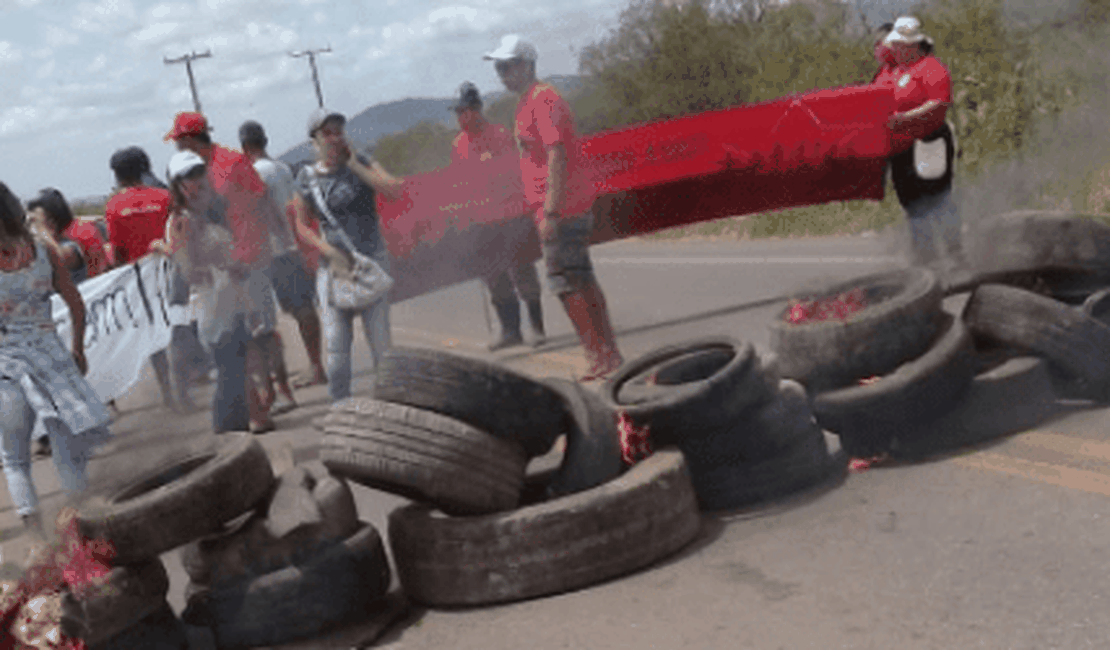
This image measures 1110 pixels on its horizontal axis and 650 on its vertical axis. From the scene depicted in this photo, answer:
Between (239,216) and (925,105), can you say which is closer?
(239,216)

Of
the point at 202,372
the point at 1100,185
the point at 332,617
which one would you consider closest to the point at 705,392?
the point at 332,617

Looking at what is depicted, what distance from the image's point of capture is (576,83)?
30.5ft

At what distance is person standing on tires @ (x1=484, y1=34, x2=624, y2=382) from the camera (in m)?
8.41

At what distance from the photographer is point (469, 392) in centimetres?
500

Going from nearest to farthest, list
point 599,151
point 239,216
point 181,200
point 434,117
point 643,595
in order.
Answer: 1. point 643,595
2. point 181,200
3. point 239,216
4. point 434,117
5. point 599,151

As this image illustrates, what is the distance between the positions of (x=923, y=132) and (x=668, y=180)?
309 cm

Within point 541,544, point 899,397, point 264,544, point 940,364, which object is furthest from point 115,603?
point 940,364

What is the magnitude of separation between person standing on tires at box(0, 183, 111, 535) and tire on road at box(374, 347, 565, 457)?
2047mm

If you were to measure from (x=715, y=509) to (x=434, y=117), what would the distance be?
4845 millimetres

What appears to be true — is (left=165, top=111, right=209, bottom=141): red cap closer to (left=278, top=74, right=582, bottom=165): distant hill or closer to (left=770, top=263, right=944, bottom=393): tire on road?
(left=278, top=74, right=582, bottom=165): distant hill

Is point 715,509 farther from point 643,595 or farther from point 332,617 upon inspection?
point 332,617

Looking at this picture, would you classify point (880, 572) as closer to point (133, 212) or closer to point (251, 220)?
point (251, 220)

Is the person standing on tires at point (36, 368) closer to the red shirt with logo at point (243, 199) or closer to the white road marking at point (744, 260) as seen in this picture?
the red shirt with logo at point (243, 199)

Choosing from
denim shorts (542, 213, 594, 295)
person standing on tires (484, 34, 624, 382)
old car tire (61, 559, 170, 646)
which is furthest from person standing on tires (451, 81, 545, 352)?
old car tire (61, 559, 170, 646)
